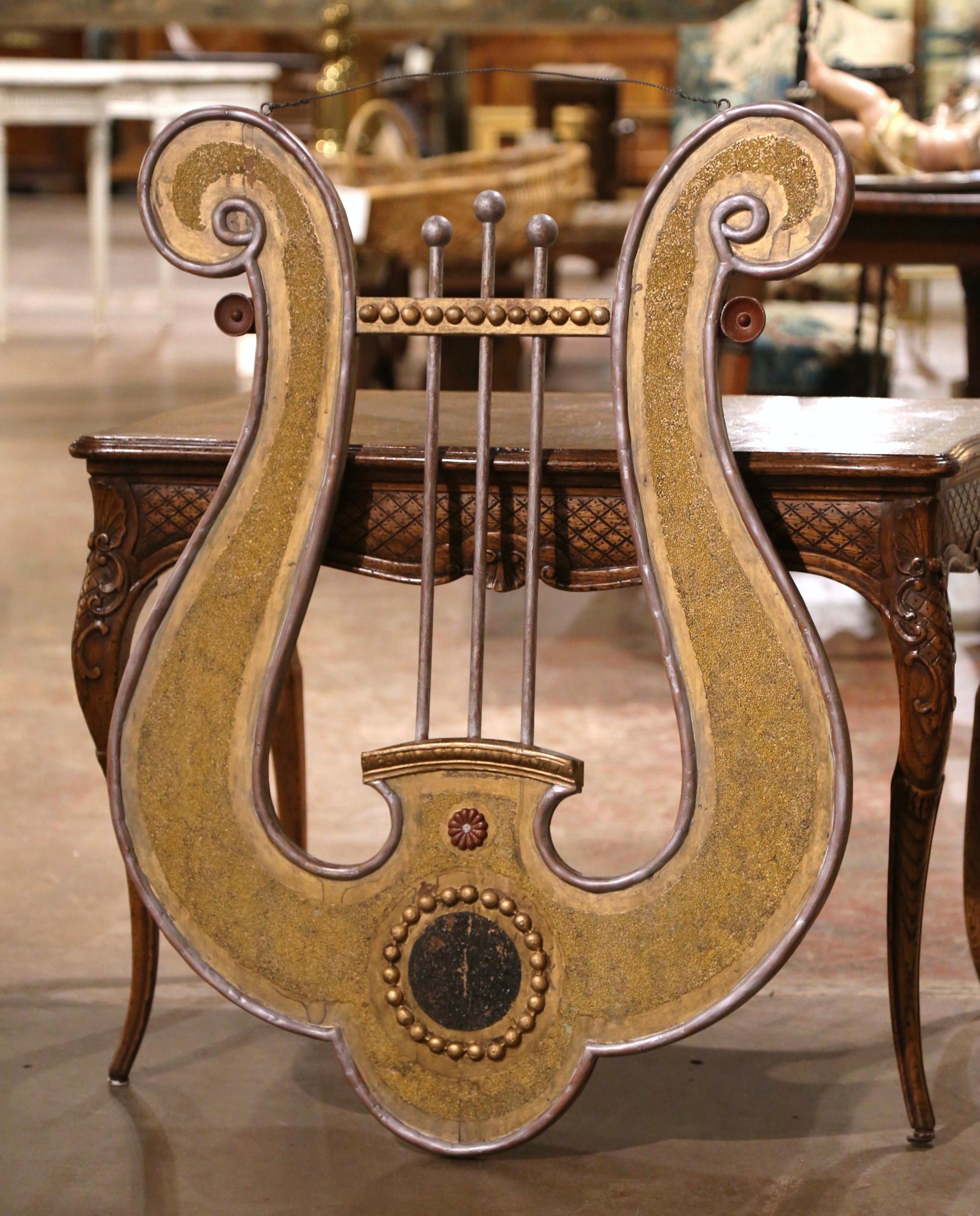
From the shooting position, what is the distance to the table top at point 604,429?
4.19ft

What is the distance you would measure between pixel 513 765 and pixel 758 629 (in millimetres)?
204

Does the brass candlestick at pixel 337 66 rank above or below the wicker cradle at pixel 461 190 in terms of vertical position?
above

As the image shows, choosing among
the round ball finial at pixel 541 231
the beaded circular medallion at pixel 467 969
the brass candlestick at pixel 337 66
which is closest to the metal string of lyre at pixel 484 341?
the round ball finial at pixel 541 231

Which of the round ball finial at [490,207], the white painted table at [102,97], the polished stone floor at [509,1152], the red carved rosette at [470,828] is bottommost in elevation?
the polished stone floor at [509,1152]

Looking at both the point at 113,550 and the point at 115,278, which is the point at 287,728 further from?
the point at 115,278

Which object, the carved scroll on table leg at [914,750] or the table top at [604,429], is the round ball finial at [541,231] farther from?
the carved scroll on table leg at [914,750]

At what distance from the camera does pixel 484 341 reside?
1.27 m

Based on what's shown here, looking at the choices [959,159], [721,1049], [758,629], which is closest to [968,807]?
[721,1049]

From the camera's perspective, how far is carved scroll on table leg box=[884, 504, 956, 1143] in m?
1.26

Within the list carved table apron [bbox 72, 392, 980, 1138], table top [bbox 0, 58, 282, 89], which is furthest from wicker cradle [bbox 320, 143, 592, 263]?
carved table apron [bbox 72, 392, 980, 1138]

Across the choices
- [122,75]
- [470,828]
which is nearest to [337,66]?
[122,75]

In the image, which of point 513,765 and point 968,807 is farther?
point 968,807

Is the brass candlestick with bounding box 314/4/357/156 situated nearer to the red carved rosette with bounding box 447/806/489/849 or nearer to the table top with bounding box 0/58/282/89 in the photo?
the table top with bounding box 0/58/282/89

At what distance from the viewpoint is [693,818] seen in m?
1.26
